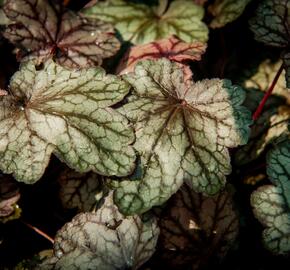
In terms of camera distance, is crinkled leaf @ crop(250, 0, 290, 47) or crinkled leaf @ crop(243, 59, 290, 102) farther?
crinkled leaf @ crop(243, 59, 290, 102)

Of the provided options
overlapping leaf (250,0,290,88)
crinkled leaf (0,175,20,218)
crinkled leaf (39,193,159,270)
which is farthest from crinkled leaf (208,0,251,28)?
crinkled leaf (0,175,20,218)

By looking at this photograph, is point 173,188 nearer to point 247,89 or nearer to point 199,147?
point 199,147

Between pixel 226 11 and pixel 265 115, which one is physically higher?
pixel 226 11

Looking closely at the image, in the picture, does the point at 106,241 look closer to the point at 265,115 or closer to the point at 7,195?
the point at 7,195

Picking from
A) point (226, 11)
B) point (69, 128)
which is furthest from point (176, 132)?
point (226, 11)

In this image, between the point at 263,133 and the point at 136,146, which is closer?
the point at 136,146

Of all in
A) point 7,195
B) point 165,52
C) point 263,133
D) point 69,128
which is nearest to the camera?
point 69,128

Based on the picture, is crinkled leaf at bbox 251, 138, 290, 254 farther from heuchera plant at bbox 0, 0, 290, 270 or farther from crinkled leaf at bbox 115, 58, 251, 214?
crinkled leaf at bbox 115, 58, 251, 214
